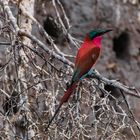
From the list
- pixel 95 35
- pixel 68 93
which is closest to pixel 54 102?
pixel 68 93

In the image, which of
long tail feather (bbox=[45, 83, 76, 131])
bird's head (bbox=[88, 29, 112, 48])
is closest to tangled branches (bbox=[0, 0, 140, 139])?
long tail feather (bbox=[45, 83, 76, 131])

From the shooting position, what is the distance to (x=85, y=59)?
13.9 feet

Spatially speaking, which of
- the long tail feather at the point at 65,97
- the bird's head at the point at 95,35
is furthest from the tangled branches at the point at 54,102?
the bird's head at the point at 95,35

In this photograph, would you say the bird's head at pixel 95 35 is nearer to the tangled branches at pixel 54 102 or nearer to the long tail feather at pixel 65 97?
the tangled branches at pixel 54 102

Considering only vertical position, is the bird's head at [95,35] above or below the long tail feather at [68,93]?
above

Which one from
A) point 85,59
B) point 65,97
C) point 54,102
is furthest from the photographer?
point 85,59

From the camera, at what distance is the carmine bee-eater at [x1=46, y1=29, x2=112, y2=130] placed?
388cm

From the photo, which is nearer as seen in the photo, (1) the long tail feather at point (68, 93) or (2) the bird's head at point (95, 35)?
(1) the long tail feather at point (68, 93)

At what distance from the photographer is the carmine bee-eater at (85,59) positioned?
388 centimetres

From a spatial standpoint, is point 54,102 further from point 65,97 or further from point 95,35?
point 95,35

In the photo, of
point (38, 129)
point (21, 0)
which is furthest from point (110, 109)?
point (21, 0)

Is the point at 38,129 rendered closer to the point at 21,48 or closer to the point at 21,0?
the point at 21,48

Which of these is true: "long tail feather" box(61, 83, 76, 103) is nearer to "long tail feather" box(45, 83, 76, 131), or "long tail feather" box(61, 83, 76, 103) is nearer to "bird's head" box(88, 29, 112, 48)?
"long tail feather" box(45, 83, 76, 131)

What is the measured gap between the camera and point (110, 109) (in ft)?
13.5
